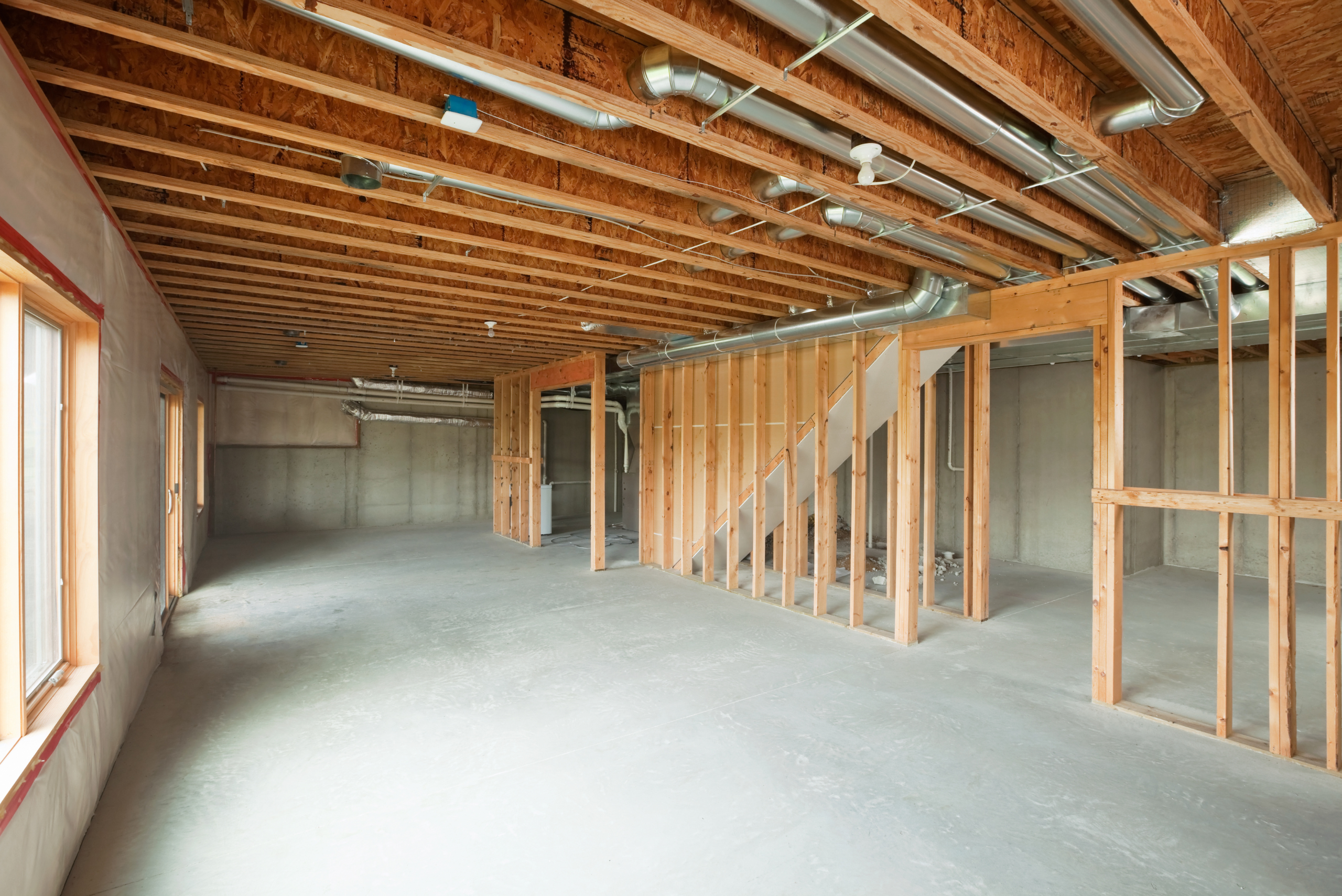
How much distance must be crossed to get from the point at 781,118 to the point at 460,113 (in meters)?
0.99

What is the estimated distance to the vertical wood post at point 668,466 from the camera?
269 inches

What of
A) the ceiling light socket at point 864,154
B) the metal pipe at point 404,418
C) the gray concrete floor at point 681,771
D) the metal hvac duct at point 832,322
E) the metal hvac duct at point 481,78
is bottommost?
the gray concrete floor at point 681,771

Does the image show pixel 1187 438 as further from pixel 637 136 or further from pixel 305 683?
pixel 305 683

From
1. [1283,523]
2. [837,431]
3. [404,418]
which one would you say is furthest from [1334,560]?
[404,418]

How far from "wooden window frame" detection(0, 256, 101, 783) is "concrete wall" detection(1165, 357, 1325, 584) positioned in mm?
8777

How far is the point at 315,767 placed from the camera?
2.68m

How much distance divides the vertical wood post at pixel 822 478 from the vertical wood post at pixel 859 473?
0.27m

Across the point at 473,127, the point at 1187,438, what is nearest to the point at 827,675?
the point at 473,127

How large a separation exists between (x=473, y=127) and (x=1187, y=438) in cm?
840

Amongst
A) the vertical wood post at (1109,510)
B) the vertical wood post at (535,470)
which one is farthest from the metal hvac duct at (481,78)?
the vertical wood post at (535,470)

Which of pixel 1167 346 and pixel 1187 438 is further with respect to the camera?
pixel 1187 438

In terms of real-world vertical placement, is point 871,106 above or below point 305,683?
above

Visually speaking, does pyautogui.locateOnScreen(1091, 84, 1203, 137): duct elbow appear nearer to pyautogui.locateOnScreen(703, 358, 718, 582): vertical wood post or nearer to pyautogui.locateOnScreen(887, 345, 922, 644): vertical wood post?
pyautogui.locateOnScreen(887, 345, 922, 644): vertical wood post

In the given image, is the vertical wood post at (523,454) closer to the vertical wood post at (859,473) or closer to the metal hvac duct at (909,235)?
the vertical wood post at (859,473)
